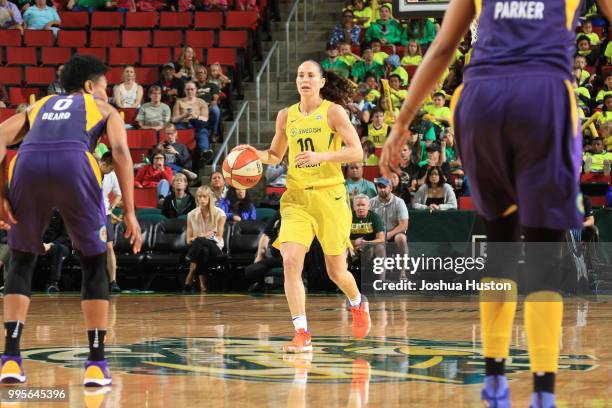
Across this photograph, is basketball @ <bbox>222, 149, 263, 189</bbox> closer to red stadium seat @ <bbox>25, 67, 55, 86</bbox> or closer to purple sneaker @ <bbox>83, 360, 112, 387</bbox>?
purple sneaker @ <bbox>83, 360, 112, 387</bbox>

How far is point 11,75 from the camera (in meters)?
18.0

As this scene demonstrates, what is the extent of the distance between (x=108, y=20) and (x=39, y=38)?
1.23 m

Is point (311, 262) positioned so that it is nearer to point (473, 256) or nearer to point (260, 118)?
point (473, 256)

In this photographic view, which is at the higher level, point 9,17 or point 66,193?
point 9,17

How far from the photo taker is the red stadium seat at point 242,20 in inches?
734

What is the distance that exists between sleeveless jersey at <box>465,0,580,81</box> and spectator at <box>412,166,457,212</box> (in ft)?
31.6

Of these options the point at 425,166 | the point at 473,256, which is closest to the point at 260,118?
the point at 425,166

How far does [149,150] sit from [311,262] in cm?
375

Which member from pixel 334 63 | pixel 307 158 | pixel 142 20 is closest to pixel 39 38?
pixel 142 20

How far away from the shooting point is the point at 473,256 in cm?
1248

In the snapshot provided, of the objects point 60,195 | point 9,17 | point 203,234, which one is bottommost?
point 203,234

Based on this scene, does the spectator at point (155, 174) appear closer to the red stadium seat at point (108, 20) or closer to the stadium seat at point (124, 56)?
the stadium seat at point (124, 56)

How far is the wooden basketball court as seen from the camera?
5090mm

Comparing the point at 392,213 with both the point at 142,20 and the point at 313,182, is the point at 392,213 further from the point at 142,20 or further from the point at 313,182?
the point at 142,20
